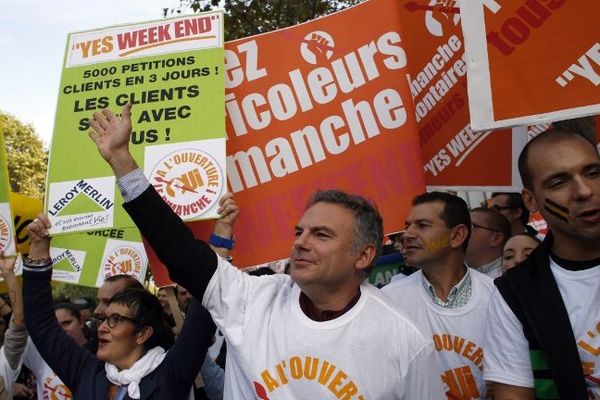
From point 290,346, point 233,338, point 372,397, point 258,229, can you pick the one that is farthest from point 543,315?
point 258,229

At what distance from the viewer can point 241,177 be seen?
12.6 ft

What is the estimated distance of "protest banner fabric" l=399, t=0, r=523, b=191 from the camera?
13.4 feet

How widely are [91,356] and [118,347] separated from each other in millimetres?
224

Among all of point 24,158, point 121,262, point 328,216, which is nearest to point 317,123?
point 328,216

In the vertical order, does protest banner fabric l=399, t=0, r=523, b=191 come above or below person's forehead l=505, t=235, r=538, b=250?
above

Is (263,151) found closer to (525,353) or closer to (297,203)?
(297,203)

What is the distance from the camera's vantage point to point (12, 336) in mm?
3893

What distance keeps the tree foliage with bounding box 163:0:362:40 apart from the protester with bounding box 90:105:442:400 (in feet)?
24.3

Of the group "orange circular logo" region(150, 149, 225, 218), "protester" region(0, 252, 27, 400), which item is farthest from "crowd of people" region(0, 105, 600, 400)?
"protester" region(0, 252, 27, 400)

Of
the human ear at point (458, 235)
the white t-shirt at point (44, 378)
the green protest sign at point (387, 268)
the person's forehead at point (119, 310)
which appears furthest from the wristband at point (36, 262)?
the green protest sign at point (387, 268)

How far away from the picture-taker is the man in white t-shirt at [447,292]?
3.01 meters

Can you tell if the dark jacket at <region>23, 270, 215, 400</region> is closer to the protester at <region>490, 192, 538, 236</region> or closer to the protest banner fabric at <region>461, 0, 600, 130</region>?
the protest banner fabric at <region>461, 0, 600, 130</region>

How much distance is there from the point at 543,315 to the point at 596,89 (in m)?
0.87

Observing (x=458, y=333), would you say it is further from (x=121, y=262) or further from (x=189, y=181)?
(x=121, y=262)
